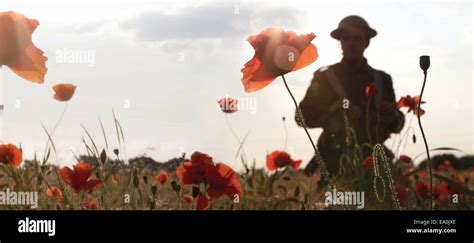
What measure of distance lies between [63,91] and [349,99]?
1.90 meters

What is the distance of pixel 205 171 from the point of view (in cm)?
193

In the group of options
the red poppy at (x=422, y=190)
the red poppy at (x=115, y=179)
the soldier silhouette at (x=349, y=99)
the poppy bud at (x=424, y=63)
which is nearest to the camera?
the poppy bud at (x=424, y=63)

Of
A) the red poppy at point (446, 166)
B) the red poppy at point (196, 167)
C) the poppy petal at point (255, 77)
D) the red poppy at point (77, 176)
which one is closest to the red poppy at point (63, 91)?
the red poppy at point (77, 176)

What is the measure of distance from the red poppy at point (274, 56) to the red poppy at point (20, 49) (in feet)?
2.38

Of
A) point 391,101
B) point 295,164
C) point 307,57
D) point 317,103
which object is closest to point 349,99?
point 317,103

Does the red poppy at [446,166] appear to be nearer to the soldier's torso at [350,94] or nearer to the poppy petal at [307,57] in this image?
the soldier's torso at [350,94]

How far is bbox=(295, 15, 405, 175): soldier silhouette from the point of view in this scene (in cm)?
329

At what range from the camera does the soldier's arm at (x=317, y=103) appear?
3.50m

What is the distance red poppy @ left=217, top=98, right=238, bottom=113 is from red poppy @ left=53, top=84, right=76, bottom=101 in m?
0.57

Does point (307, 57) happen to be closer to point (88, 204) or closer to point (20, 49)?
point (20, 49)

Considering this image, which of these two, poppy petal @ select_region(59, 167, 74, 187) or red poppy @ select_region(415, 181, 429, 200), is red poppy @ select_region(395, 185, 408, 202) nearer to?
red poppy @ select_region(415, 181, 429, 200)

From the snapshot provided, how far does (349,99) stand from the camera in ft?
11.5

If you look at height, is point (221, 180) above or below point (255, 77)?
below

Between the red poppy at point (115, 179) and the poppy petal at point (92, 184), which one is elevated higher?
the red poppy at point (115, 179)
